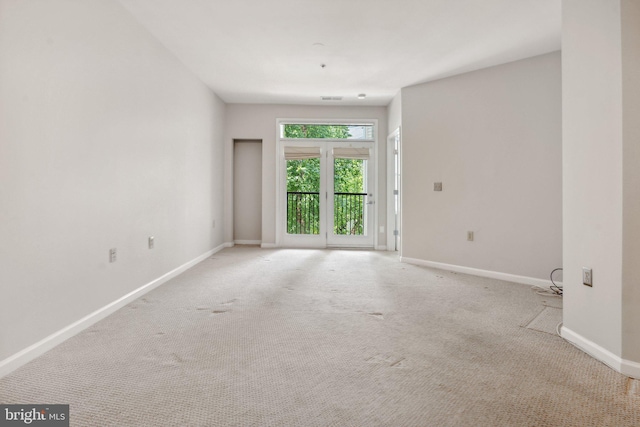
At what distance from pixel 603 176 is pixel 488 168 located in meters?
2.24

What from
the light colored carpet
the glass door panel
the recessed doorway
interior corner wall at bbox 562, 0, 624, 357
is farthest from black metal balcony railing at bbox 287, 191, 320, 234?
interior corner wall at bbox 562, 0, 624, 357

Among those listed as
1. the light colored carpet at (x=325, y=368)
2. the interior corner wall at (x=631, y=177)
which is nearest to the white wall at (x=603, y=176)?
the interior corner wall at (x=631, y=177)

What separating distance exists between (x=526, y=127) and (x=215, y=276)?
3.83m

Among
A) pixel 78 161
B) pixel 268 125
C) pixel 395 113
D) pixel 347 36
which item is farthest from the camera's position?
pixel 268 125

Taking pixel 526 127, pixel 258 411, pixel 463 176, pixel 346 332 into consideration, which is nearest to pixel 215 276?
pixel 346 332

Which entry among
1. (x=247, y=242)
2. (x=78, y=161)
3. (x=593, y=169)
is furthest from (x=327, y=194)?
(x=593, y=169)

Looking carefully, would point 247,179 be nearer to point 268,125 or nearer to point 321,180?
point 268,125

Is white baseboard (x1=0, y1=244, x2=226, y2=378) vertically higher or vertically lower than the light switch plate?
lower

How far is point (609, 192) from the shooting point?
6.26 ft

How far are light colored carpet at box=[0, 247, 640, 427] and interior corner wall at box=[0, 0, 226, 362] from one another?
0.33 metres

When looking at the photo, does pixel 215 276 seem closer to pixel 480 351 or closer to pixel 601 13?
pixel 480 351

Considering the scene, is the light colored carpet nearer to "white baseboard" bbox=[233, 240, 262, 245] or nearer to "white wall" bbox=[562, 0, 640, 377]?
"white wall" bbox=[562, 0, 640, 377]

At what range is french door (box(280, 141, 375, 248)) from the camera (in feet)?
20.5

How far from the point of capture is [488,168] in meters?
4.13
